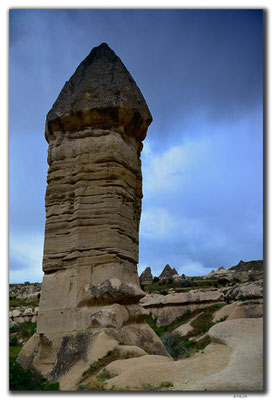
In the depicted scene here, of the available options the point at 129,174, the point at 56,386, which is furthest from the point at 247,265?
the point at 56,386

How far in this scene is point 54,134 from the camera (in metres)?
11.9

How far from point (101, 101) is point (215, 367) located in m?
7.17

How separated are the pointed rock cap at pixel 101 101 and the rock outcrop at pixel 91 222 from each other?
3 cm

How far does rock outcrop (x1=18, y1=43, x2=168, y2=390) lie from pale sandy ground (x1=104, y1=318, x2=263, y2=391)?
1759 mm

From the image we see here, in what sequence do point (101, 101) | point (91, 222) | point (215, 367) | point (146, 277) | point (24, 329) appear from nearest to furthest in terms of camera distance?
1. point (215, 367)
2. point (91, 222)
3. point (101, 101)
4. point (24, 329)
5. point (146, 277)

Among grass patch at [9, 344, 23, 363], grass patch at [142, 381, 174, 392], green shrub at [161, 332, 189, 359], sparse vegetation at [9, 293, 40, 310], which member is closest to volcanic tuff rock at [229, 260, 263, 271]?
sparse vegetation at [9, 293, 40, 310]

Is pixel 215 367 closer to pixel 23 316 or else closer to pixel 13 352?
pixel 13 352

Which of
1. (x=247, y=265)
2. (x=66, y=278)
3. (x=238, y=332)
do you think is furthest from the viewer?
(x=247, y=265)

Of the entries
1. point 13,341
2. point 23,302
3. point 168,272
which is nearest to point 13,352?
point 13,341

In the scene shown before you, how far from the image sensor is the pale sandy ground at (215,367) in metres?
6.50

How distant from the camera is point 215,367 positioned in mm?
7258

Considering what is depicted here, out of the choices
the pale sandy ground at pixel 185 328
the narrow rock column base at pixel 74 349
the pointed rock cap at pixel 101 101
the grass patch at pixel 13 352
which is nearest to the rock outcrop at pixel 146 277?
the pale sandy ground at pixel 185 328

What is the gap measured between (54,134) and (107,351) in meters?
6.20

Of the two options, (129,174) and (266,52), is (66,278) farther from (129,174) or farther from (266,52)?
(266,52)
